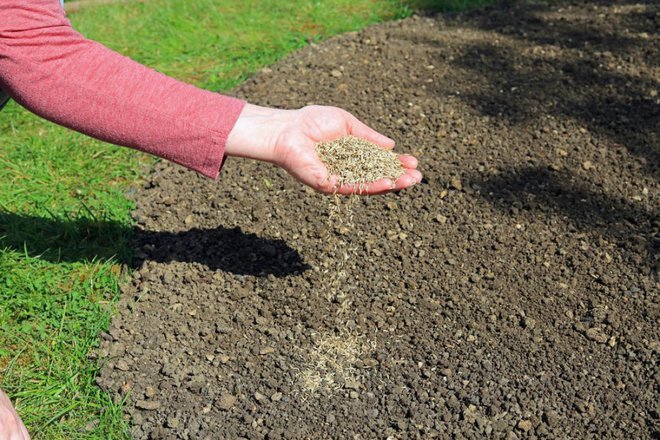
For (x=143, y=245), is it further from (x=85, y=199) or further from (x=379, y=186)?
(x=379, y=186)

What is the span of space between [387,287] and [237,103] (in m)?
0.99

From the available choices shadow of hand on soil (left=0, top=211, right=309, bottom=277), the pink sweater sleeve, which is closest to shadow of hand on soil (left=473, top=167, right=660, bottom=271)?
shadow of hand on soil (left=0, top=211, right=309, bottom=277)

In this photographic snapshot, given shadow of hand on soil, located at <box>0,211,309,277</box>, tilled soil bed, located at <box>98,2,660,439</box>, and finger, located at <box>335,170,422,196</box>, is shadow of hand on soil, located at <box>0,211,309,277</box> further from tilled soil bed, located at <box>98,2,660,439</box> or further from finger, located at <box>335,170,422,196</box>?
finger, located at <box>335,170,422,196</box>

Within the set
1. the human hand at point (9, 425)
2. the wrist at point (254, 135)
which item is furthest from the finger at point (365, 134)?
the human hand at point (9, 425)

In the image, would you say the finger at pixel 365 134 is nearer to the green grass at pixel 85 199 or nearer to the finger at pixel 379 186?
the finger at pixel 379 186

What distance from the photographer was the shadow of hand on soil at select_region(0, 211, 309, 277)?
131 inches

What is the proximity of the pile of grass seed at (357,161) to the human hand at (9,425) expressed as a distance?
50.9 inches

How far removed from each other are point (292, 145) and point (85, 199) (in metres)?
1.48

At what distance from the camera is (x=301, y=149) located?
271 centimetres

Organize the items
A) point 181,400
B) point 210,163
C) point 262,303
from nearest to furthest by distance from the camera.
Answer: point 210,163, point 181,400, point 262,303

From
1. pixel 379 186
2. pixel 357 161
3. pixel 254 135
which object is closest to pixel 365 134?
pixel 357 161

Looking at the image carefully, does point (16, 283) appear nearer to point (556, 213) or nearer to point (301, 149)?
point (301, 149)

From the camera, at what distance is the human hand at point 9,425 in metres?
2.00

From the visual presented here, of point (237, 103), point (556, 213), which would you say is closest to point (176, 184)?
point (237, 103)
